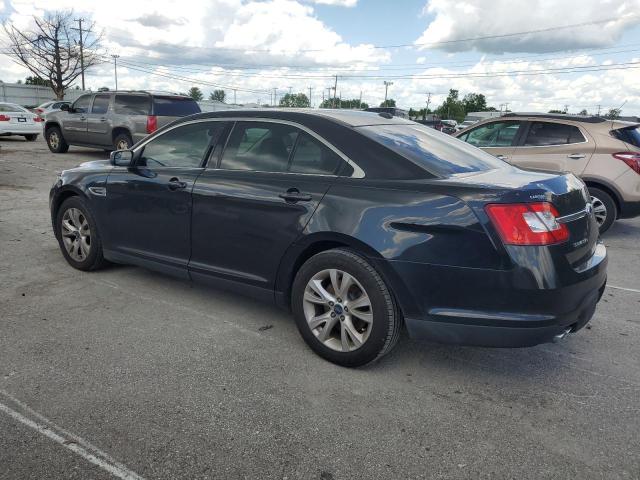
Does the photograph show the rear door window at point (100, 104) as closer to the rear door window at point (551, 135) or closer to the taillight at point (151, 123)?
the taillight at point (151, 123)

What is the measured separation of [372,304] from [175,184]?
1927mm

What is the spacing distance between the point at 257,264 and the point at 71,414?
147 centimetres

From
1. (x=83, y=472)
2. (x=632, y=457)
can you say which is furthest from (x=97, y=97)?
(x=632, y=457)

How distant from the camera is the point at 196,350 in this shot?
3.57 m

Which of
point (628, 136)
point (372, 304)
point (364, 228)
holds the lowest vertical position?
point (372, 304)

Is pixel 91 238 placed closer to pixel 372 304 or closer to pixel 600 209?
pixel 372 304

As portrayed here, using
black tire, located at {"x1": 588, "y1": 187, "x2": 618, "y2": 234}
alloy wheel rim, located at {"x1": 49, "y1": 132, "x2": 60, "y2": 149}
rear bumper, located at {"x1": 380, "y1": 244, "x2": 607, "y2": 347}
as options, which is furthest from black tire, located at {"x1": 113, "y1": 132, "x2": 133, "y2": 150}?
rear bumper, located at {"x1": 380, "y1": 244, "x2": 607, "y2": 347}

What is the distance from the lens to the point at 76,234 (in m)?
5.08

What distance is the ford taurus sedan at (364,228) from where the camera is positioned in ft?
9.39

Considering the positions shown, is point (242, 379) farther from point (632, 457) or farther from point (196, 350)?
point (632, 457)

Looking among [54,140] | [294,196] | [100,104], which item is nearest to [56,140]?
[54,140]

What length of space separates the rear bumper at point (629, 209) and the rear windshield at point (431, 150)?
168 inches

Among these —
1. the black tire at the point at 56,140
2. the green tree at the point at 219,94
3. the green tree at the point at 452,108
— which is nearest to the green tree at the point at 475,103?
the green tree at the point at 452,108

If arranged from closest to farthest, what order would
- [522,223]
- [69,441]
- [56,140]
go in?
[69,441] → [522,223] → [56,140]
